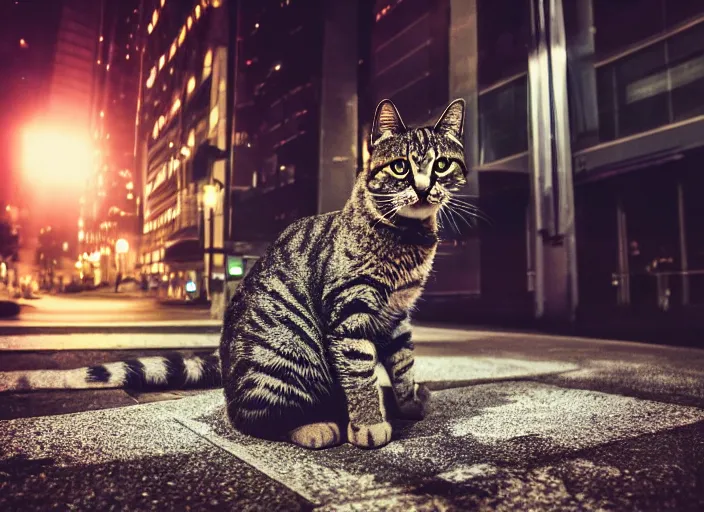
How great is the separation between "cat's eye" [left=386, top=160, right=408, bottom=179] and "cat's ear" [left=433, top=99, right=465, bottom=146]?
13.0 inches

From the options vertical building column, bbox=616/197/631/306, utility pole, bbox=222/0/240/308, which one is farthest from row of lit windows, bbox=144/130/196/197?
vertical building column, bbox=616/197/631/306

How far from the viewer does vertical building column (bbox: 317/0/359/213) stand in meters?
22.4

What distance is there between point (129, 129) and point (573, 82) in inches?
3223

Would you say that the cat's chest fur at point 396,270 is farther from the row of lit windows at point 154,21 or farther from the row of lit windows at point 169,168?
the row of lit windows at point 154,21

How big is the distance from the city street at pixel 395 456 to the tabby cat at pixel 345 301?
0.18m

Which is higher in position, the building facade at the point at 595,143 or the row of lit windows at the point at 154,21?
the row of lit windows at the point at 154,21

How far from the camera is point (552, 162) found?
11.2m

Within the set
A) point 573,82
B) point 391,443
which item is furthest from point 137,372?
point 573,82

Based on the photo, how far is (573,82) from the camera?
11492 millimetres

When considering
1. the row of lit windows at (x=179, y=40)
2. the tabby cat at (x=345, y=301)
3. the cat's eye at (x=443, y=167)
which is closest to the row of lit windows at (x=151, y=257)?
the row of lit windows at (x=179, y=40)

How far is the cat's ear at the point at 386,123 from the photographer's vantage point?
2.44m

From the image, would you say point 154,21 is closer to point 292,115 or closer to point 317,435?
point 292,115

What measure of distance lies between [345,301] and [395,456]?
0.72 meters

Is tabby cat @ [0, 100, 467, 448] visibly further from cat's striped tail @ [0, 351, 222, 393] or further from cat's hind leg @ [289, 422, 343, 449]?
cat's striped tail @ [0, 351, 222, 393]
